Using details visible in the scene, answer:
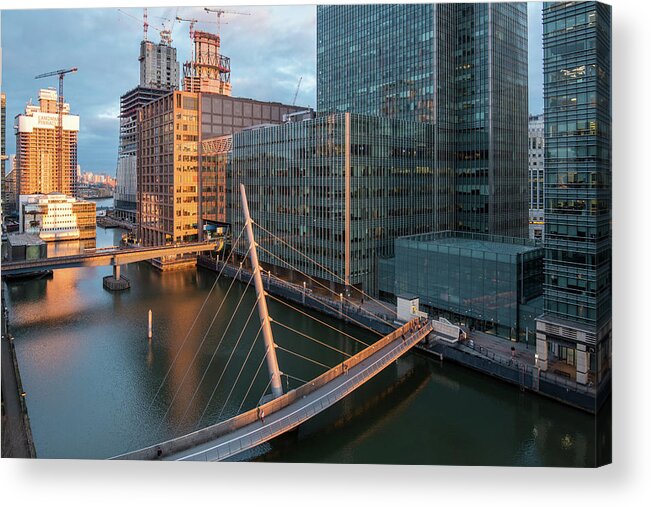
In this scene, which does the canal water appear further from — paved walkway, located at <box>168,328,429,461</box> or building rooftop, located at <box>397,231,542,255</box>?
building rooftop, located at <box>397,231,542,255</box>

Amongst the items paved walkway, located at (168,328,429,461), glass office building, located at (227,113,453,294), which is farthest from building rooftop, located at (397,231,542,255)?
paved walkway, located at (168,328,429,461)

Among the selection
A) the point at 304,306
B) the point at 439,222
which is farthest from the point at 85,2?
the point at 439,222

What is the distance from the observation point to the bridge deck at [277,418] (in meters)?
20.5

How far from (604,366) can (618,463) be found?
4.65 m

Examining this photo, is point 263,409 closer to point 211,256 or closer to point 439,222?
point 439,222

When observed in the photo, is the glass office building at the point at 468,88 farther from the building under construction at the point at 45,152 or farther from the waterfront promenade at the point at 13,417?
the building under construction at the point at 45,152

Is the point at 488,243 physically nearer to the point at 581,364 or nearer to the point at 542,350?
the point at 542,350

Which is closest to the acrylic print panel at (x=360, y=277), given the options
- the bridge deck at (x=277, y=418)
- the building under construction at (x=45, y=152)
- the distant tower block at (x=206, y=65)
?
the bridge deck at (x=277, y=418)

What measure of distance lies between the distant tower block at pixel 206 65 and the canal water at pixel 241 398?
3158 inches

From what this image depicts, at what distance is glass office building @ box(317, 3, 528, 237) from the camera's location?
229ft

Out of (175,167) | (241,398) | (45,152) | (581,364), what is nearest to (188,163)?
(175,167)

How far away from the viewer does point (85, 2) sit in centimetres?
1984

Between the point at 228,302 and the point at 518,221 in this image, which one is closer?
the point at 228,302

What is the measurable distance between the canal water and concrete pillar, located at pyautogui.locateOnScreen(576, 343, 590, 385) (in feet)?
6.06
